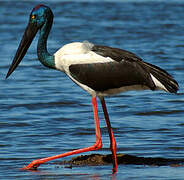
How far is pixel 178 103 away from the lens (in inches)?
436

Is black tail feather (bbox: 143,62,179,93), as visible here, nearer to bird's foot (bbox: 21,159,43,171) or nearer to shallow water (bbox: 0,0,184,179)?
shallow water (bbox: 0,0,184,179)

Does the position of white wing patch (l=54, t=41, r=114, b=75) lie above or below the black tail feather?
above

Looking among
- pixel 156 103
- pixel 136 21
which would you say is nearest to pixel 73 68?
pixel 156 103

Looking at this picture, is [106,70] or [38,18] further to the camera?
[38,18]

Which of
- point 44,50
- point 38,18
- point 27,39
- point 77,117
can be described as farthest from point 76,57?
point 77,117

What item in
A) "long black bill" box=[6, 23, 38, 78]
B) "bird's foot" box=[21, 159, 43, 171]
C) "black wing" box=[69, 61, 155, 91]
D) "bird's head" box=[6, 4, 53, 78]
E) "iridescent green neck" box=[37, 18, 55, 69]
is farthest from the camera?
"long black bill" box=[6, 23, 38, 78]

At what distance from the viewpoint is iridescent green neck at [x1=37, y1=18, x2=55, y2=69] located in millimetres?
7793

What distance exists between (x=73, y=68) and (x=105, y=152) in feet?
4.27

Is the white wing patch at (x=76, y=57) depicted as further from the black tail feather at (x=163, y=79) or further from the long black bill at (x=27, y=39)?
the long black bill at (x=27, y=39)

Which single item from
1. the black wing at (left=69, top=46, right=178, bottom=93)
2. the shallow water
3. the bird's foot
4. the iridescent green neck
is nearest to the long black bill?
the iridescent green neck

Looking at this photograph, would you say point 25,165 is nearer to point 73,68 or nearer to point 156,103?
point 73,68

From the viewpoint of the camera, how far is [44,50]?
791 cm

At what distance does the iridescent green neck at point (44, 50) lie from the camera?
779 centimetres

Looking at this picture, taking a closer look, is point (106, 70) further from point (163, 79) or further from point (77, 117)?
point (77, 117)
